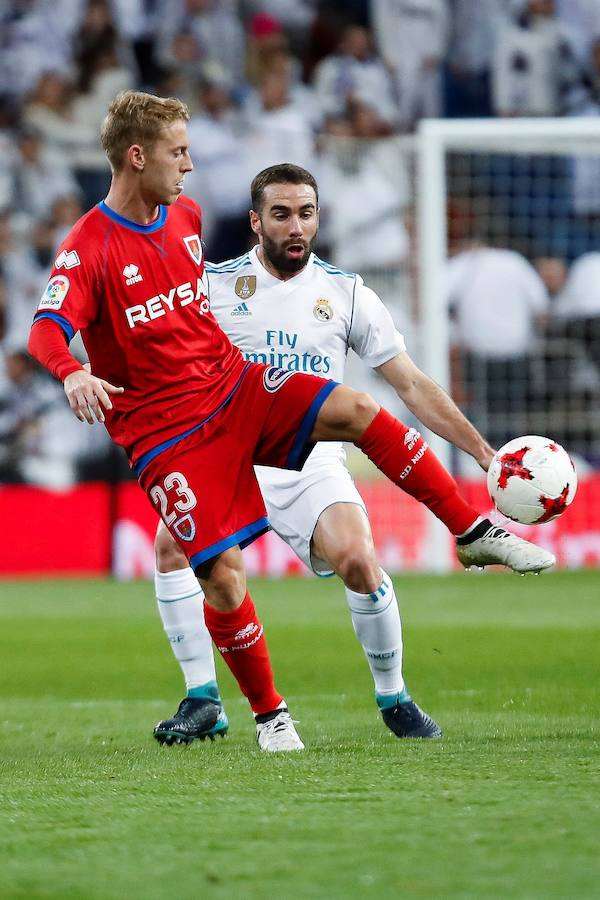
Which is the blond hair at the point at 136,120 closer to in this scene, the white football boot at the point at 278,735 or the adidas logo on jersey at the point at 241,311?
the adidas logo on jersey at the point at 241,311

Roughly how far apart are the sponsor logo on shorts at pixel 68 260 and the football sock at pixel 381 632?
58.6 inches

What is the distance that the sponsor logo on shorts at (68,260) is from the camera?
4.96 metres

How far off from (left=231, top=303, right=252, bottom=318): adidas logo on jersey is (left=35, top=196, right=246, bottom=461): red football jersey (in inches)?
25.5

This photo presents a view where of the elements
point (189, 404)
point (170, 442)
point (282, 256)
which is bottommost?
point (170, 442)

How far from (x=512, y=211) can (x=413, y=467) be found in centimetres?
935

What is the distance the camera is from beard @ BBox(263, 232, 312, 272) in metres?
5.76

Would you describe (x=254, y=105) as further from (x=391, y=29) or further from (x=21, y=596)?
(x=21, y=596)

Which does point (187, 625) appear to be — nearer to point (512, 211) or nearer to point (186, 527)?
point (186, 527)

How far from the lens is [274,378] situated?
514cm

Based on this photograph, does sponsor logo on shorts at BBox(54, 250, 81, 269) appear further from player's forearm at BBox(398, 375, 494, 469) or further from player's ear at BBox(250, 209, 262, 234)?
player's forearm at BBox(398, 375, 494, 469)

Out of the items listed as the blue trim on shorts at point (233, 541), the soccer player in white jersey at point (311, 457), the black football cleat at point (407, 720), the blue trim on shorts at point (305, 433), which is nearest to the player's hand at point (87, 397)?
the blue trim on shorts at point (233, 541)

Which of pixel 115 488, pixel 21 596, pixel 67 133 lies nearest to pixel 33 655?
pixel 21 596

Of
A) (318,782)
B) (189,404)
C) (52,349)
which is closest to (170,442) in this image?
(189,404)

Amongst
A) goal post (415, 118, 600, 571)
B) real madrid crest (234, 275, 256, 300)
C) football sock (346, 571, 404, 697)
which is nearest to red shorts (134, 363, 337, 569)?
football sock (346, 571, 404, 697)
